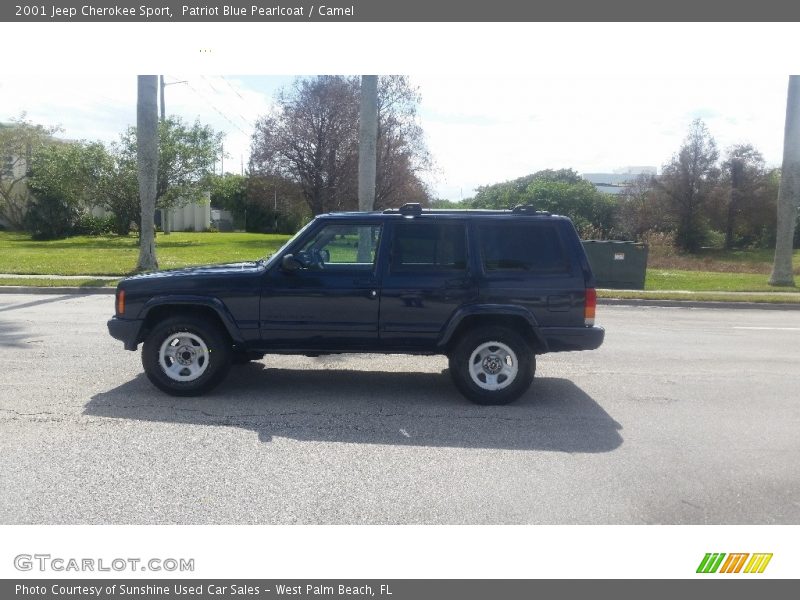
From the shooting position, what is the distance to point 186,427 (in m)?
5.86

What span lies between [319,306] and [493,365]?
69.1 inches

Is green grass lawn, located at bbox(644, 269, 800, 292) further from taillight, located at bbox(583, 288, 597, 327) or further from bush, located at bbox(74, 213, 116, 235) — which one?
bush, located at bbox(74, 213, 116, 235)

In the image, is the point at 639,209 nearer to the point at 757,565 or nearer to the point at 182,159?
the point at 182,159

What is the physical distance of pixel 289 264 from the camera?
6.53m

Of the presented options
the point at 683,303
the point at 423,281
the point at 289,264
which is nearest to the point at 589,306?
the point at 423,281

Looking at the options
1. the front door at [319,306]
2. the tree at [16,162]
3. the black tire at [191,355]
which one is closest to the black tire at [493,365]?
the front door at [319,306]

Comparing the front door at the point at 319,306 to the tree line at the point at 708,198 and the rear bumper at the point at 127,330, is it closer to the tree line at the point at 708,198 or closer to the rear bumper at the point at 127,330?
the rear bumper at the point at 127,330

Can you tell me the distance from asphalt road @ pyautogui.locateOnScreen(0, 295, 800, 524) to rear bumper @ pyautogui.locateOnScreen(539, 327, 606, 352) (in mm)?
635

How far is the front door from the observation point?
21.9ft

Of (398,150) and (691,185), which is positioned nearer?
(398,150)

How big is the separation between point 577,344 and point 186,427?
3602 millimetres

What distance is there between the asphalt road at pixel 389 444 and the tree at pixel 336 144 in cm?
3184

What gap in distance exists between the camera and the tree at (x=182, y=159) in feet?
123

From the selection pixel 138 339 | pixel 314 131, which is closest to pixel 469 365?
pixel 138 339
